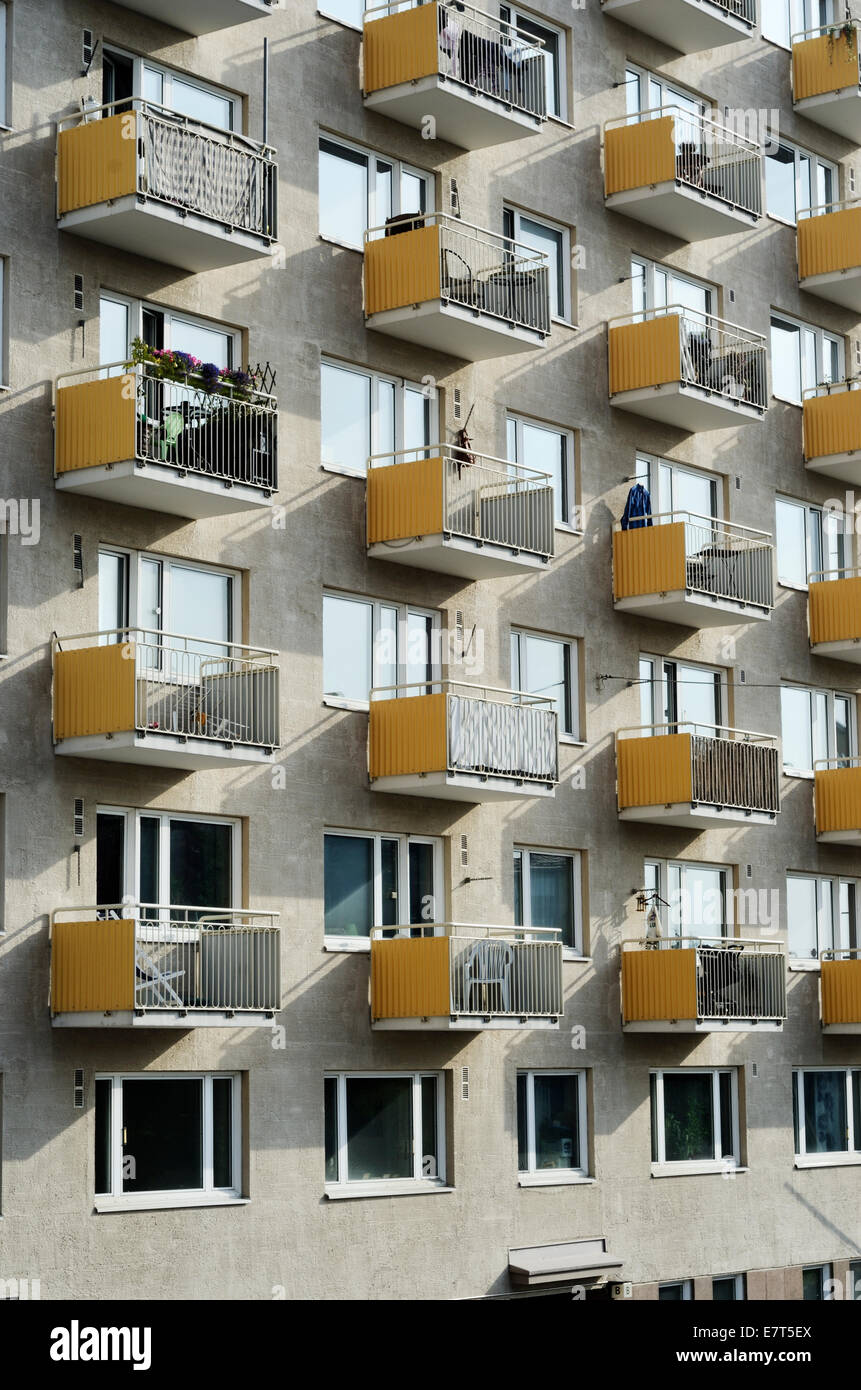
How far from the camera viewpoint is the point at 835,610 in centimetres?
3478

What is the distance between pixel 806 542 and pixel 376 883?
1325 centimetres

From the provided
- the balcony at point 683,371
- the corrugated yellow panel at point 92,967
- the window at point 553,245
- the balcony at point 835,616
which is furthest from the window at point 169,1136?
the balcony at point 835,616

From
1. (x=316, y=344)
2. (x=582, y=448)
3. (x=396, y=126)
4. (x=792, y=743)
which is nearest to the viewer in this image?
(x=316, y=344)

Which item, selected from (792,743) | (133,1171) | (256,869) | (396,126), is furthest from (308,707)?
(792,743)

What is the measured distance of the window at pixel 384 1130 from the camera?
83.8 ft

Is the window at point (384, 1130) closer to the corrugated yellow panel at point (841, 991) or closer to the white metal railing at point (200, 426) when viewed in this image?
the white metal railing at point (200, 426)

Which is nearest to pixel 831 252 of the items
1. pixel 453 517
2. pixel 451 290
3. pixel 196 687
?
pixel 451 290

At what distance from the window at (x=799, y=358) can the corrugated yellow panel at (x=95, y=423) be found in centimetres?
1643

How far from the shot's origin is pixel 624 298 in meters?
32.2

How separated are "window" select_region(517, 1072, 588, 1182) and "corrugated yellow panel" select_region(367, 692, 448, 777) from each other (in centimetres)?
536

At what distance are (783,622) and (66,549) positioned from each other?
1572 centimetres

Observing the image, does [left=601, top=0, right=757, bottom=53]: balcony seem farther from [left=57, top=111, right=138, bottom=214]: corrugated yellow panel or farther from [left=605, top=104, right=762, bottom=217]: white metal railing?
[left=57, top=111, right=138, bottom=214]: corrugated yellow panel

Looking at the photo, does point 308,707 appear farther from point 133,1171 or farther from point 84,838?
point 133,1171

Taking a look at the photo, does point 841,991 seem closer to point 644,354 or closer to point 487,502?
point 644,354
